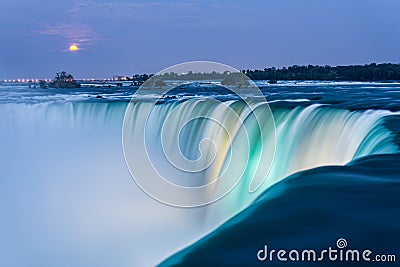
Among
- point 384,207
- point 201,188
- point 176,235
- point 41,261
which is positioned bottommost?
point 41,261

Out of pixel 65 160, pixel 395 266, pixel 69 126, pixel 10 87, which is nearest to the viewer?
pixel 395 266

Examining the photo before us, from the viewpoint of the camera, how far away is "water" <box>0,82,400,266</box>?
26.1ft

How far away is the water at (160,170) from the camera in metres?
7.96

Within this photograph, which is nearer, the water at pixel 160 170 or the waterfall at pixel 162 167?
the water at pixel 160 170

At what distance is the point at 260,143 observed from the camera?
31.4ft

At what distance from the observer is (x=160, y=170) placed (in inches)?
341

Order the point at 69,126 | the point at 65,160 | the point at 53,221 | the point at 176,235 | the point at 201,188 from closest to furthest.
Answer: the point at 176,235
the point at 201,188
the point at 53,221
the point at 65,160
the point at 69,126

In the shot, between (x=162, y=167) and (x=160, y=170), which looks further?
(x=162, y=167)

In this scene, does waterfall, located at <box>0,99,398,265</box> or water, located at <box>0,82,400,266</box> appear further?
waterfall, located at <box>0,99,398,265</box>

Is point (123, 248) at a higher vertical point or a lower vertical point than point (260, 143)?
lower

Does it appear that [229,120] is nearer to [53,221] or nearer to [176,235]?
[176,235]

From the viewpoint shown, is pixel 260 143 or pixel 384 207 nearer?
pixel 384 207

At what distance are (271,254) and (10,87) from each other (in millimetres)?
30034

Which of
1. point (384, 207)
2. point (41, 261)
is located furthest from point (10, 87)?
point (384, 207)
